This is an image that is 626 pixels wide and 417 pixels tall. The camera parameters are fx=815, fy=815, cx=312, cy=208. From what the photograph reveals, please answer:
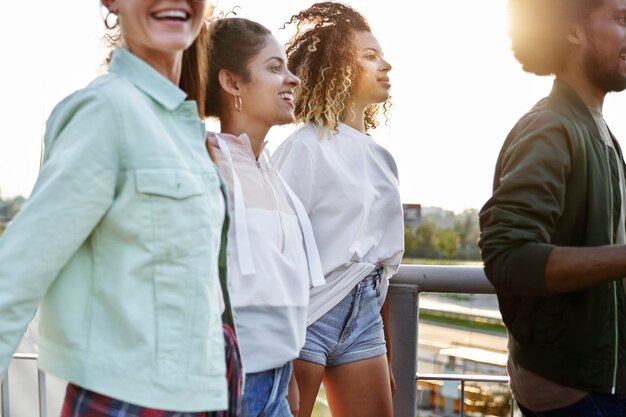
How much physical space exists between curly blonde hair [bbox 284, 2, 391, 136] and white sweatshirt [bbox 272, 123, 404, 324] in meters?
0.10

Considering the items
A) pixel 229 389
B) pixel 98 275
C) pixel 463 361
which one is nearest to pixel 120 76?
pixel 98 275

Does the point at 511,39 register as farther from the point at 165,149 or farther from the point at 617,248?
the point at 165,149

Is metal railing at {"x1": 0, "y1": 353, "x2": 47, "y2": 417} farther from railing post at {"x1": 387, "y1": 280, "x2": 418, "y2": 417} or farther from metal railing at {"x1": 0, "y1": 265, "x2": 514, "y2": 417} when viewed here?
railing post at {"x1": 387, "y1": 280, "x2": 418, "y2": 417}

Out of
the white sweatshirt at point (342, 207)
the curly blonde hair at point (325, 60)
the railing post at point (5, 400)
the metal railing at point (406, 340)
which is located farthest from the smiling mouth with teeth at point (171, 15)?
the railing post at point (5, 400)

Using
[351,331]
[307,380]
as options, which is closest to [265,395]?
[307,380]

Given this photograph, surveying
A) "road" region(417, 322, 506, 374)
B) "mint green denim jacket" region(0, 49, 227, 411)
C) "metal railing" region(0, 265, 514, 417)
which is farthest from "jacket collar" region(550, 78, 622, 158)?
"road" region(417, 322, 506, 374)

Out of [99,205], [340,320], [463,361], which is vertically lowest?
[463,361]

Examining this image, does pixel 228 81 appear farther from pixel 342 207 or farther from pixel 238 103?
pixel 342 207

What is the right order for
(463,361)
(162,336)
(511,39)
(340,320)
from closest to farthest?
(162,336), (511,39), (340,320), (463,361)

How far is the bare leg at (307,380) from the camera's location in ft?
8.64

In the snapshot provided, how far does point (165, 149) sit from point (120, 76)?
0.17 m

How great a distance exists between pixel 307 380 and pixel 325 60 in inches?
45.2

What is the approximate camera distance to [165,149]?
1445 millimetres

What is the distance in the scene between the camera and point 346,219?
107 inches
